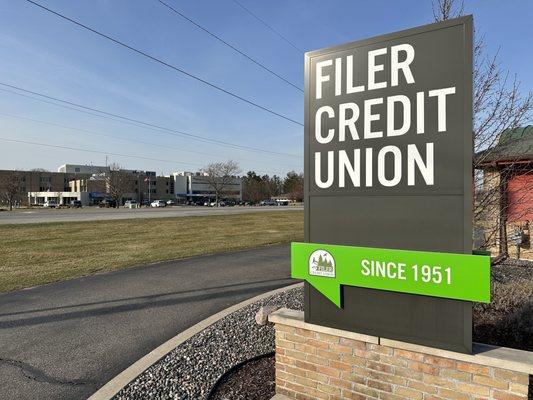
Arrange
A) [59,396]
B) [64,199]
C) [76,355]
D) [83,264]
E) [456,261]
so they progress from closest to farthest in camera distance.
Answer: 1. [456,261]
2. [59,396]
3. [76,355]
4. [83,264]
5. [64,199]

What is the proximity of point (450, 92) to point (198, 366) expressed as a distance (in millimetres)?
3530

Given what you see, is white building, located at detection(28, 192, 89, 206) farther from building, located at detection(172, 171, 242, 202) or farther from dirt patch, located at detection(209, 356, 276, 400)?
dirt patch, located at detection(209, 356, 276, 400)

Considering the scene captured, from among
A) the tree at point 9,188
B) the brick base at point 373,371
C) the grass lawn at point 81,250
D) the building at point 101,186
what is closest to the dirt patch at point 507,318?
the brick base at point 373,371

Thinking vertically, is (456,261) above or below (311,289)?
above

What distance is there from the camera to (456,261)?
2545 mm

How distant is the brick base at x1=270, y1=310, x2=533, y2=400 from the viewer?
Result: 2.46 m

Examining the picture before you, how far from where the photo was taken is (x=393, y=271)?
110 inches

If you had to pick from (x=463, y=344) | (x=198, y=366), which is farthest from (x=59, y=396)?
(x=463, y=344)

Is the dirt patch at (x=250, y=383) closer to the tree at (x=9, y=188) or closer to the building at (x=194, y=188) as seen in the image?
the tree at (x=9, y=188)

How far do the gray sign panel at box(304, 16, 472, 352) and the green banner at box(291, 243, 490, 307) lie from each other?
0.07 metres

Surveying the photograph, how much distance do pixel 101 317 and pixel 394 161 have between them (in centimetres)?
497

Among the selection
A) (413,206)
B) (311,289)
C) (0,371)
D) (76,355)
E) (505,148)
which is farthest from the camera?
(505,148)

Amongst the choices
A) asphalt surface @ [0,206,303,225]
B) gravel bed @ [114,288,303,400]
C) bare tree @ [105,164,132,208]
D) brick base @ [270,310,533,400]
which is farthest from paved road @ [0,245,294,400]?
bare tree @ [105,164,132,208]

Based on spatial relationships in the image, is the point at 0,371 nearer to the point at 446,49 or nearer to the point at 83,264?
the point at 446,49
